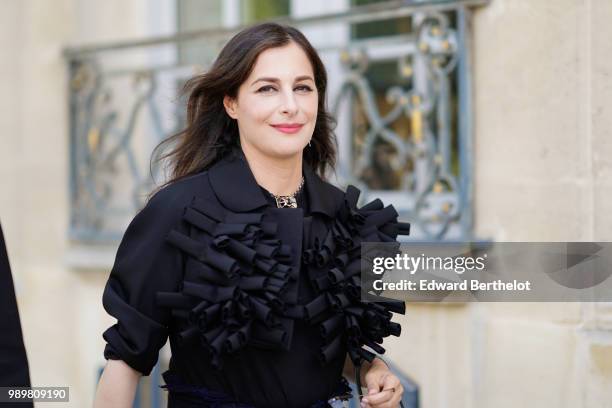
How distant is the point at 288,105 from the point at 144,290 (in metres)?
0.58

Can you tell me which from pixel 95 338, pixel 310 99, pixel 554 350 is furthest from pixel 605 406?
pixel 95 338

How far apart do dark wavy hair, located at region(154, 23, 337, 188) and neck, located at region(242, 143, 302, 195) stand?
137 mm

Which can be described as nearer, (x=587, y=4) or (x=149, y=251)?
(x=149, y=251)

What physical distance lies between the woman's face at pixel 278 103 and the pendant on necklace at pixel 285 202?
0.41 ft

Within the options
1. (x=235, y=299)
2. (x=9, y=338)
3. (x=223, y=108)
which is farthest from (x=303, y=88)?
(x=9, y=338)

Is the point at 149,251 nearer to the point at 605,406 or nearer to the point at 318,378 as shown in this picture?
the point at 318,378

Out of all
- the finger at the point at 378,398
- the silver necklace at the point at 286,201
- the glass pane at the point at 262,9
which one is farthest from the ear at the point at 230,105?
the glass pane at the point at 262,9

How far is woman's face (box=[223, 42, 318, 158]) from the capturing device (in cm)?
232

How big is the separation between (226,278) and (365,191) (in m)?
2.33

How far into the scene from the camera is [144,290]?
2.26 meters

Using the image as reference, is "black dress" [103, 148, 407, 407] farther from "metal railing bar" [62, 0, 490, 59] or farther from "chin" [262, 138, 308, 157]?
"metal railing bar" [62, 0, 490, 59]

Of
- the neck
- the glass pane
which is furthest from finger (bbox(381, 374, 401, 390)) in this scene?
the glass pane

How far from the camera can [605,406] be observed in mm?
3412

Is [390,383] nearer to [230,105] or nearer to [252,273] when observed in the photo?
[252,273]
